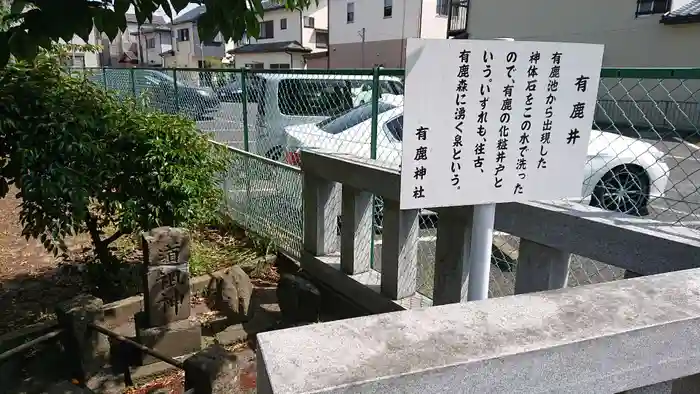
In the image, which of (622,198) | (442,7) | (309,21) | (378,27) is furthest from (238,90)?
(309,21)

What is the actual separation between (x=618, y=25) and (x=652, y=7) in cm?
112

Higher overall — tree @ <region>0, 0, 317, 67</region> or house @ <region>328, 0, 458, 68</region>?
house @ <region>328, 0, 458, 68</region>

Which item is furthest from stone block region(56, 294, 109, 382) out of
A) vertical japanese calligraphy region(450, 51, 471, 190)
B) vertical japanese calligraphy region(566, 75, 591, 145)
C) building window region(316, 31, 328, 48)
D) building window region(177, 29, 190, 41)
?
building window region(177, 29, 190, 41)

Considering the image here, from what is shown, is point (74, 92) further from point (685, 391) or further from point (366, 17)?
point (366, 17)

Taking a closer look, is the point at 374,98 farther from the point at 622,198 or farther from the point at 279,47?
the point at 279,47

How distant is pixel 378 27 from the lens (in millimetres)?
28297

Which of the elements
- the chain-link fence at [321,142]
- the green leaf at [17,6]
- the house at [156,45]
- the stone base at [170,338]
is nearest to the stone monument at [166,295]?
the stone base at [170,338]

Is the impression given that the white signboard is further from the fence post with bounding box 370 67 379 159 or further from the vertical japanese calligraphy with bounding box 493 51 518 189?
the fence post with bounding box 370 67 379 159

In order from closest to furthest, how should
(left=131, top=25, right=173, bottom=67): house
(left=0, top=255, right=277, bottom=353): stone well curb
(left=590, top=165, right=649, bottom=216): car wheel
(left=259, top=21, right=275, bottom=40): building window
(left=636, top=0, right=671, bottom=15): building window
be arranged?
(left=0, top=255, right=277, bottom=353): stone well curb
(left=590, top=165, right=649, bottom=216): car wheel
(left=636, top=0, right=671, bottom=15): building window
(left=259, top=21, right=275, bottom=40): building window
(left=131, top=25, right=173, bottom=67): house

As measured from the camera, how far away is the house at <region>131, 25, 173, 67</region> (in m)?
47.7

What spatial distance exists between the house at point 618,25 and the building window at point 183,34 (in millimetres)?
30918

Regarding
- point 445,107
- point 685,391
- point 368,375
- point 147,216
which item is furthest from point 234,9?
point 147,216

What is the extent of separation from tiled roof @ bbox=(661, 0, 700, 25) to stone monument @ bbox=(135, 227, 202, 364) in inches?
654

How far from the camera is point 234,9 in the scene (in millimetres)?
2037
